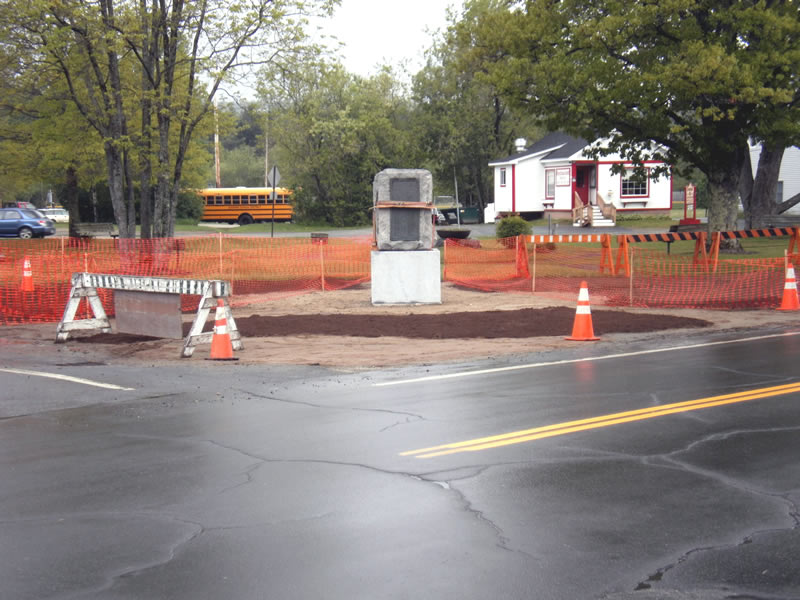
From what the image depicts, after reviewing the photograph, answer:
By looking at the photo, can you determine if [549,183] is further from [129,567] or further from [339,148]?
[129,567]

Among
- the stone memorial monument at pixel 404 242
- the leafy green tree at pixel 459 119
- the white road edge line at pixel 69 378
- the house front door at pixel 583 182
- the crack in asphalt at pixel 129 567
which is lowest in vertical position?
the crack in asphalt at pixel 129 567

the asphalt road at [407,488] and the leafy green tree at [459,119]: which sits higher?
the leafy green tree at [459,119]

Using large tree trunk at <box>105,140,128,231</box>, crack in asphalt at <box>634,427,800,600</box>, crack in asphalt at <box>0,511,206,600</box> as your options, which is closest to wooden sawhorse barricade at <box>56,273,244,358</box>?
crack in asphalt at <box>0,511,206,600</box>

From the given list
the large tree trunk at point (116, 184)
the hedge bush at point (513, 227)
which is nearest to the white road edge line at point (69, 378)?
the large tree trunk at point (116, 184)

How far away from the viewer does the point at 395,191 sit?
19.9 meters

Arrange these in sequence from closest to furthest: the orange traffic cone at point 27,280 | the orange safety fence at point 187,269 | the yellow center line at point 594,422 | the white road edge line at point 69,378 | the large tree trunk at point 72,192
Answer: the yellow center line at point 594,422, the white road edge line at point 69,378, the orange safety fence at point 187,269, the orange traffic cone at point 27,280, the large tree trunk at point 72,192

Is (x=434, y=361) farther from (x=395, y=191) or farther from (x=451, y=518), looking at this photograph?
(x=395, y=191)

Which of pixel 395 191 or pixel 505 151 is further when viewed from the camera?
pixel 505 151

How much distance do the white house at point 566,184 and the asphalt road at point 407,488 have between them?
40993 mm

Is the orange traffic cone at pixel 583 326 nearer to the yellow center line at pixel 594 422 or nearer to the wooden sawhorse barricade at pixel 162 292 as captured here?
the yellow center line at pixel 594 422

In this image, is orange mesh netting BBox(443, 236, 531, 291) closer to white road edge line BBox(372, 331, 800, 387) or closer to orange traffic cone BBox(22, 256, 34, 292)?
white road edge line BBox(372, 331, 800, 387)

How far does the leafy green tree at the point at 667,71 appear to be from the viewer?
23266mm

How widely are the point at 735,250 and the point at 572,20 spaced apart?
9.59 m

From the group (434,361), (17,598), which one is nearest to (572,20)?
(434,361)
